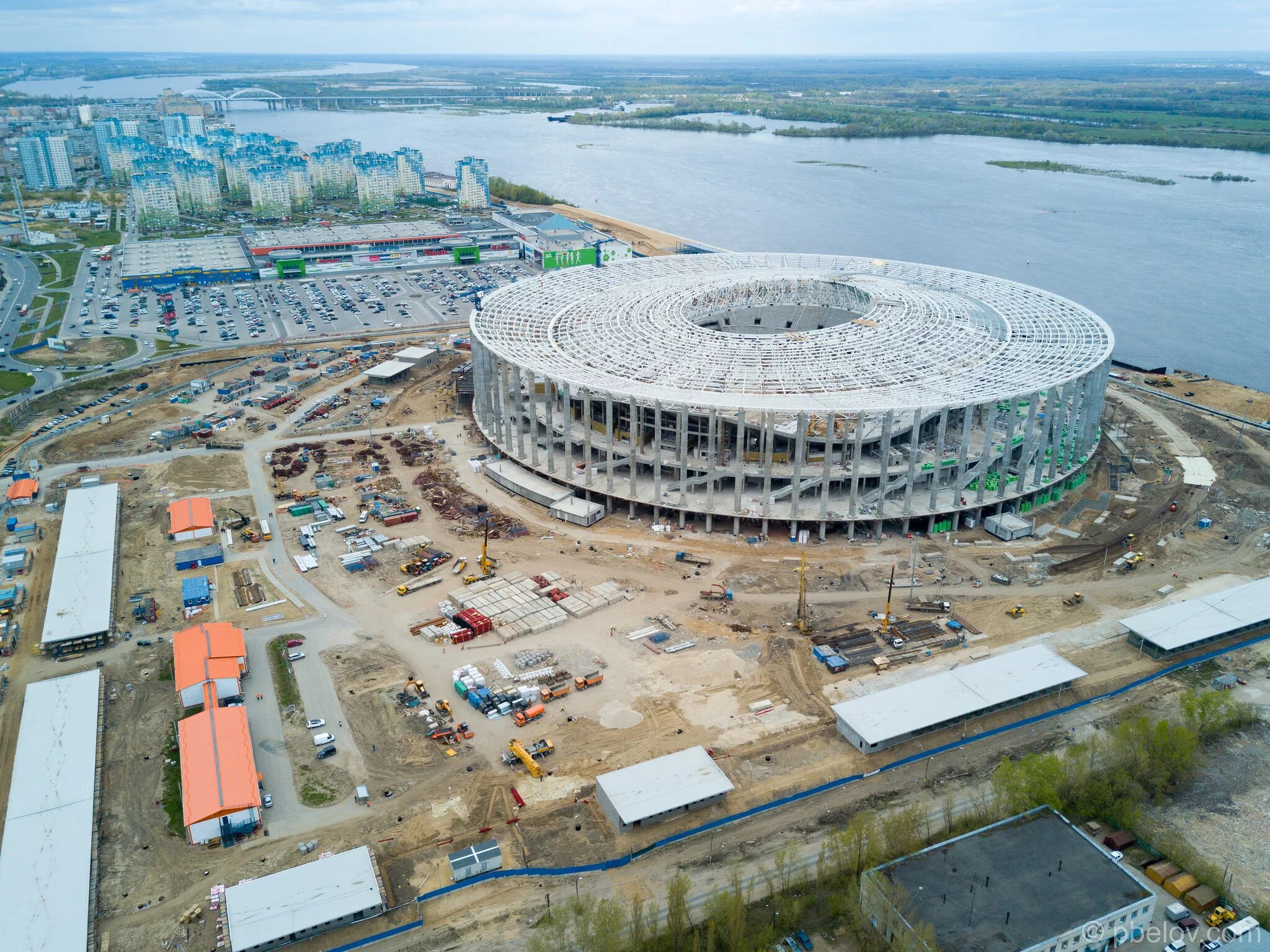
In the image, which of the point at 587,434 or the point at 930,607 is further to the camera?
the point at 587,434

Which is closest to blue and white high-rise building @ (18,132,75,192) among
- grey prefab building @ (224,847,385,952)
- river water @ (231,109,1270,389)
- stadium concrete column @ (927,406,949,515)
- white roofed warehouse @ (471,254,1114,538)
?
river water @ (231,109,1270,389)

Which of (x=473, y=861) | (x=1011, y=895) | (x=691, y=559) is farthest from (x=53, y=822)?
(x=1011, y=895)

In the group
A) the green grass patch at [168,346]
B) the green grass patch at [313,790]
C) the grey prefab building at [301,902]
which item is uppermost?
the green grass patch at [168,346]

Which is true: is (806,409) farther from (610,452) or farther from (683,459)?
(610,452)

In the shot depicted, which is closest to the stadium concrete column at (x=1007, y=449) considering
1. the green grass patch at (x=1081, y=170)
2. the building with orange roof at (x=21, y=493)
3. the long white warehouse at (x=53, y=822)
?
the long white warehouse at (x=53, y=822)

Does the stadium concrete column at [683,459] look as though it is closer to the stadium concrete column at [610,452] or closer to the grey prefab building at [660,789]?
the stadium concrete column at [610,452]

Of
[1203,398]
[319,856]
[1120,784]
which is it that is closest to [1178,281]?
[1203,398]
